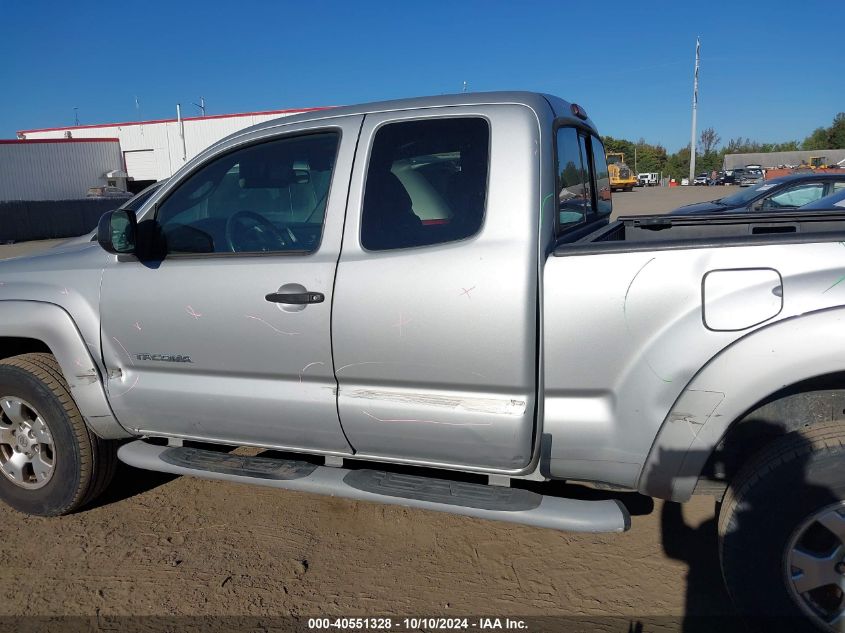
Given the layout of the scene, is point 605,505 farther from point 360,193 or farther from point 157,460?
point 157,460

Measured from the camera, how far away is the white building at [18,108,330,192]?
3488 centimetres

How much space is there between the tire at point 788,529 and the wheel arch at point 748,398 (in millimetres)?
119

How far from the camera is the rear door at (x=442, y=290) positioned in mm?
2496

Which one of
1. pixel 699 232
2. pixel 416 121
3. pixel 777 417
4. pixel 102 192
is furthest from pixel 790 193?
pixel 102 192

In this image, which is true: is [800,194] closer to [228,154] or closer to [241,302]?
[228,154]

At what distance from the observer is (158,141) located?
121ft

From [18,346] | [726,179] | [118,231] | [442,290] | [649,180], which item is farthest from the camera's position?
[649,180]

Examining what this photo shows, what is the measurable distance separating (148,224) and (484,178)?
163 cm

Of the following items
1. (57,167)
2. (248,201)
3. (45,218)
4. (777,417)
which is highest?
(57,167)

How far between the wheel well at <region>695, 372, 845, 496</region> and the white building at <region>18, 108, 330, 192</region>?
34622 mm

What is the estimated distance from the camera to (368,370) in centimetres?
271

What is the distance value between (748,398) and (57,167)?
121 feet

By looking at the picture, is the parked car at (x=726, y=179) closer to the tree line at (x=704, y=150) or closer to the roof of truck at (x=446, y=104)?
the tree line at (x=704, y=150)

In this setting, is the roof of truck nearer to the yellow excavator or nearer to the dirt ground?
the dirt ground
